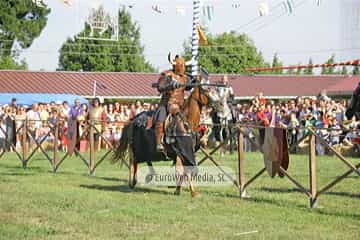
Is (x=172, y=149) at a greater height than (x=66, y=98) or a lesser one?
lesser

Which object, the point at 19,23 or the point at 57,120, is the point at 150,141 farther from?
the point at 19,23

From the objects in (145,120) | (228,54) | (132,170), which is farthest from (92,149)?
(228,54)

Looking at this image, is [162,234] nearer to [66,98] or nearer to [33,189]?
[33,189]

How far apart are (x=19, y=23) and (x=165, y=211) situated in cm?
4104

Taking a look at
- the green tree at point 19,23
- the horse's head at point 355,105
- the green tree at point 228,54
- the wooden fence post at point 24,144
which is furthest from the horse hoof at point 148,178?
the green tree at point 228,54

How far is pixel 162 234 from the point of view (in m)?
8.53

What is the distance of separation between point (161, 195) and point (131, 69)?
55.5m

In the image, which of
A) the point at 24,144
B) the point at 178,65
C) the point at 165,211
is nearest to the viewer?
the point at 165,211

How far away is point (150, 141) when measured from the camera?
41.8 ft

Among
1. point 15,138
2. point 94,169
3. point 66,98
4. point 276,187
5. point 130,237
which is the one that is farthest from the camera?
point 66,98

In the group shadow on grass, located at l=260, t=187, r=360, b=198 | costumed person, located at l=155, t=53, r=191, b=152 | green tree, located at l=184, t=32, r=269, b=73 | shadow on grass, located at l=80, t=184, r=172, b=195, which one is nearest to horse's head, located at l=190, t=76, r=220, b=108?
costumed person, located at l=155, t=53, r=191, b=152

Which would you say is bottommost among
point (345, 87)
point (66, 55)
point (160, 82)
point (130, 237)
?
point (130, 237)

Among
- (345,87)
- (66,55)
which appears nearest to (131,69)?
(66,55)

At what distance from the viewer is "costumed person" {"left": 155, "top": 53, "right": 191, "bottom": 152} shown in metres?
12.1
